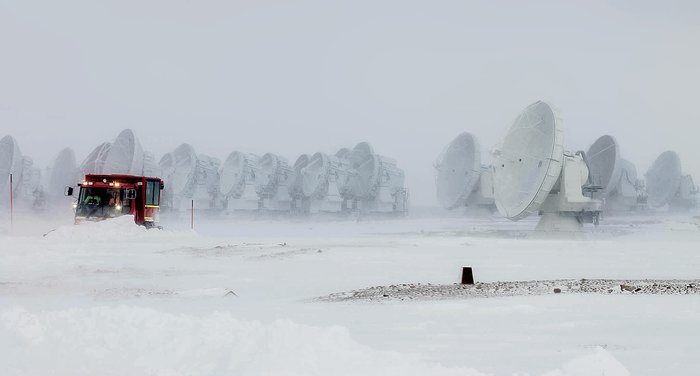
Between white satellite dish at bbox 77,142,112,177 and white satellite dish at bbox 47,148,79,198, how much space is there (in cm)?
1163

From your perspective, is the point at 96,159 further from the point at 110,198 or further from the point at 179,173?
the point at 179,173

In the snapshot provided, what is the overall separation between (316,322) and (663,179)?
94705mm

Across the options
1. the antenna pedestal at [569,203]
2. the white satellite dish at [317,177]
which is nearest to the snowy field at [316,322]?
the antenna pedestal at [569,203]

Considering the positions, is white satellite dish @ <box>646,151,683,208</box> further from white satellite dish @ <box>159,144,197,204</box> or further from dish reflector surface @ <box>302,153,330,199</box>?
white satellite dish @ <box>159,144,197,204</box>

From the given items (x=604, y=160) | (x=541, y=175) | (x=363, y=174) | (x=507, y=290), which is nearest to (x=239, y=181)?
(x=363, y=174)

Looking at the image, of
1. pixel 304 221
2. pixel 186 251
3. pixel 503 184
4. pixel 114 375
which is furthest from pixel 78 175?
pixel 114 375

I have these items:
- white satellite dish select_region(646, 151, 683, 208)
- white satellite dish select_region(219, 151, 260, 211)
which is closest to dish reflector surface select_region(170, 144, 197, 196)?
white satellite dish select_region(219, 151, 260, 211)

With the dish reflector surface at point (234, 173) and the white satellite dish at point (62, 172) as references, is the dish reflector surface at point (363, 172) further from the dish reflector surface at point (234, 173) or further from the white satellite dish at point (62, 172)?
the white satellite dish at point (62, 172)

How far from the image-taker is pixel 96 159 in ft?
200

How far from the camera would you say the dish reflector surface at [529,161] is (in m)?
44.2

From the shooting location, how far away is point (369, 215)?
86.4 m

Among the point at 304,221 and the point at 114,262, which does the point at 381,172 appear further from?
the point at 114,262

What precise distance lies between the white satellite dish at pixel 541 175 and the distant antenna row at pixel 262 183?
119 ft

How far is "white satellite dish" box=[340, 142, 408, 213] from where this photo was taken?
84.7 m
